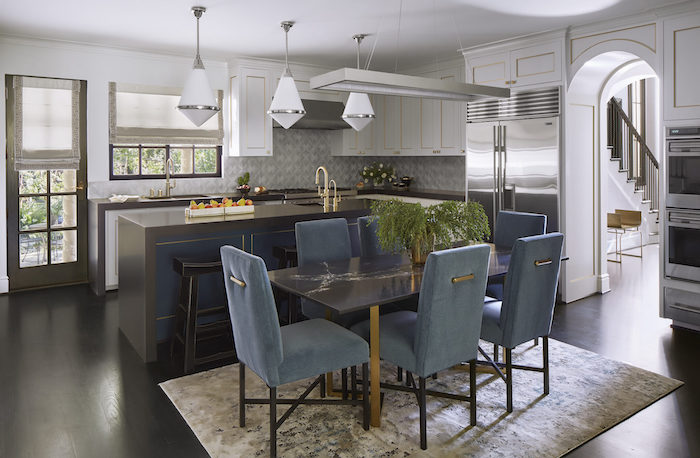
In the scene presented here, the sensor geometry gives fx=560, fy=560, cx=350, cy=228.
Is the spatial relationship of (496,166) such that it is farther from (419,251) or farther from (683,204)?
(419,251)

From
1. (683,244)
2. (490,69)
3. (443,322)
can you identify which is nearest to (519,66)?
(490,69)

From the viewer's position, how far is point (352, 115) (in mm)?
5168

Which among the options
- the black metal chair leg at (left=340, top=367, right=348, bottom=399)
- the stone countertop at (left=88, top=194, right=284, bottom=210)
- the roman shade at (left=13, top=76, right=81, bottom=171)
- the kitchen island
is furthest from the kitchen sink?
the black metal chair leg at (left=340, top=367, right=348, bottom=399)

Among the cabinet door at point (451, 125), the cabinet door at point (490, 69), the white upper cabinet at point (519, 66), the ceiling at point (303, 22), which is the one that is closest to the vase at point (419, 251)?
the ceiling at point (303, 22)

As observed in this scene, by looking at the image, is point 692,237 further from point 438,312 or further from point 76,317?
point 76,317

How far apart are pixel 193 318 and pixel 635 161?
7.73 meters

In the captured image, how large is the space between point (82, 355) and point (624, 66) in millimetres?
5289

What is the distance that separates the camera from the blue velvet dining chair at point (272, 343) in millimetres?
2521

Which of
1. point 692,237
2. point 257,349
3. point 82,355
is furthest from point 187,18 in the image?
point 692,237

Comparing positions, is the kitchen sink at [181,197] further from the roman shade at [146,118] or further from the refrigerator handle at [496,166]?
the refrigerator handle at [496,166]

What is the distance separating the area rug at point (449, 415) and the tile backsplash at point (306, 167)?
3608 millimetres

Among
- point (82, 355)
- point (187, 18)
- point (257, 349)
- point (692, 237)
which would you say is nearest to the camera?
point (257, 349)

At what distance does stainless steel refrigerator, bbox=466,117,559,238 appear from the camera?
5223mm

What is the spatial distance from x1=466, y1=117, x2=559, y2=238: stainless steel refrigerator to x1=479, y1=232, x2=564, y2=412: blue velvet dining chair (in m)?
2.20
